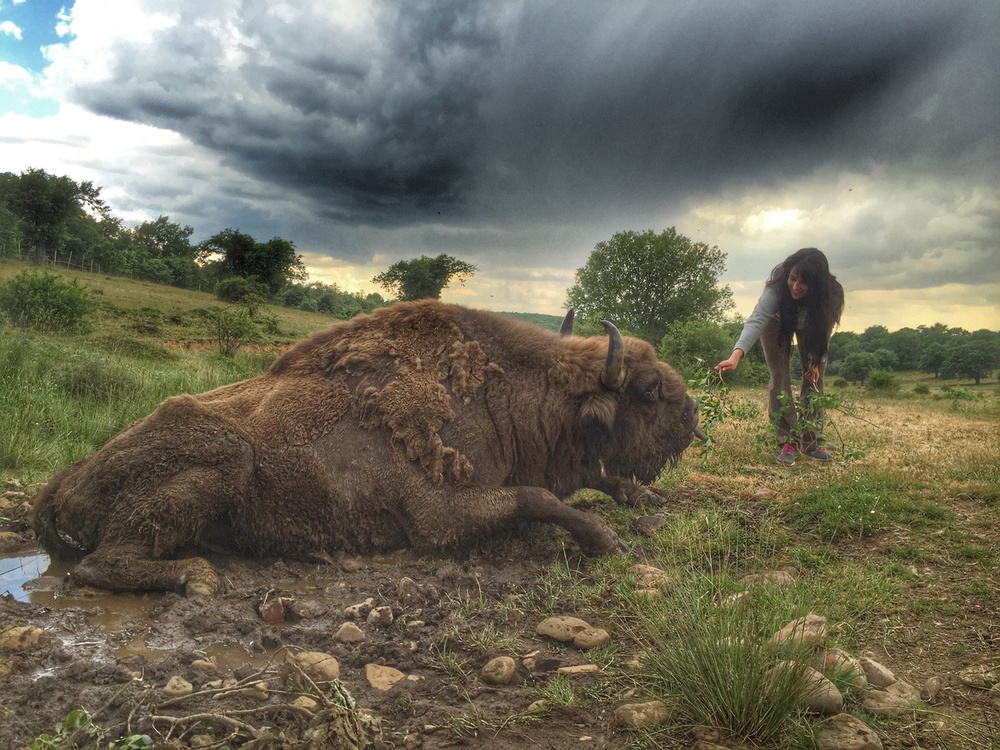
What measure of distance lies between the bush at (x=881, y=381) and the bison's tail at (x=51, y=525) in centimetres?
1135

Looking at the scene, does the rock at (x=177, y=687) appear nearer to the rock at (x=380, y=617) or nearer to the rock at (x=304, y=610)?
the rock at (x=304, y=610)

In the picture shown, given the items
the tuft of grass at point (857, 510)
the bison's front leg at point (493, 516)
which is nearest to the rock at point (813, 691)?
the bison's front leg at point (493, 516)

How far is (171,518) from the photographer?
427cm

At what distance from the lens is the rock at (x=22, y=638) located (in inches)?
124

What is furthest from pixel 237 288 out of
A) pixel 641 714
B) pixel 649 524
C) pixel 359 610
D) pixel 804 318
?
pixel 641 714

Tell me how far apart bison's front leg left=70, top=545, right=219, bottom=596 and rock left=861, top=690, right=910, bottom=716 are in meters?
3.66

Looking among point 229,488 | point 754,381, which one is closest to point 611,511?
point 229,488

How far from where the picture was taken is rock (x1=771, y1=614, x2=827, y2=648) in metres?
2.60

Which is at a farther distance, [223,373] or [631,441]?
[223,373]

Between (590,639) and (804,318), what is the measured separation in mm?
5427

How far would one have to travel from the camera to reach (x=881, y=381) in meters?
11.1

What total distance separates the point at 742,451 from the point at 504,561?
4449 millimetres

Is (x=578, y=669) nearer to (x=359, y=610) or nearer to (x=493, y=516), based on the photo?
(x=359, y=610)

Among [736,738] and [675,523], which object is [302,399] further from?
[736,738]
